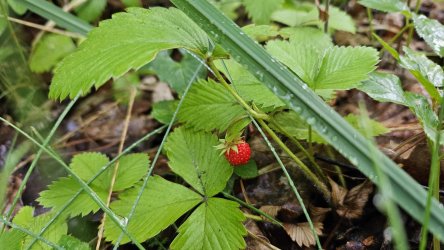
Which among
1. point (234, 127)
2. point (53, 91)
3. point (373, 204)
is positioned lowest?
point (373, 204)

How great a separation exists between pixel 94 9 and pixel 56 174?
805 millimetres

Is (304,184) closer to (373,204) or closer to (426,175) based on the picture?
(373,204)

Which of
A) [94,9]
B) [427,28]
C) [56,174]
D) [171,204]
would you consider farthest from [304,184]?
[94,9]

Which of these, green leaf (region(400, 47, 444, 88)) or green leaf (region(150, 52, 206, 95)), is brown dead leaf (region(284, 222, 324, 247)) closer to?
green leaf (region(400, 47, 444, 88))

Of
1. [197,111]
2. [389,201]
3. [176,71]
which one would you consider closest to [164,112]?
[176,71]

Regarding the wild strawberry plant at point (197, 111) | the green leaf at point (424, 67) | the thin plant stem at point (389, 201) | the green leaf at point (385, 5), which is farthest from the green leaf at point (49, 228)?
the green leaf at point (385, 5)

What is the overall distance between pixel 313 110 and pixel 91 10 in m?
1.51

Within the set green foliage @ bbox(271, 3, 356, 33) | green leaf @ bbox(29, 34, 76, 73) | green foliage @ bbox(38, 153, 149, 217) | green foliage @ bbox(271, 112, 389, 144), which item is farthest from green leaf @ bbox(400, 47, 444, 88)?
green leaf @ bbox(29, 34, 76, 73)

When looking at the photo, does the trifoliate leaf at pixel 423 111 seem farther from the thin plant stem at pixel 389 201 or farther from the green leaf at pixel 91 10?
the green leaf at pixel 91 10

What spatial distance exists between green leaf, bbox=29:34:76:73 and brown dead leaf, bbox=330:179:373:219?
4.75 feet

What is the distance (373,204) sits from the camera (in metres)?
1.31

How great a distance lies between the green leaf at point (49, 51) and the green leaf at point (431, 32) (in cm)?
154

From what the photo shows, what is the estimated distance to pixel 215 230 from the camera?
44.3 inches

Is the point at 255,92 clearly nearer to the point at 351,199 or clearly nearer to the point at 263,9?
the point at 351,199
